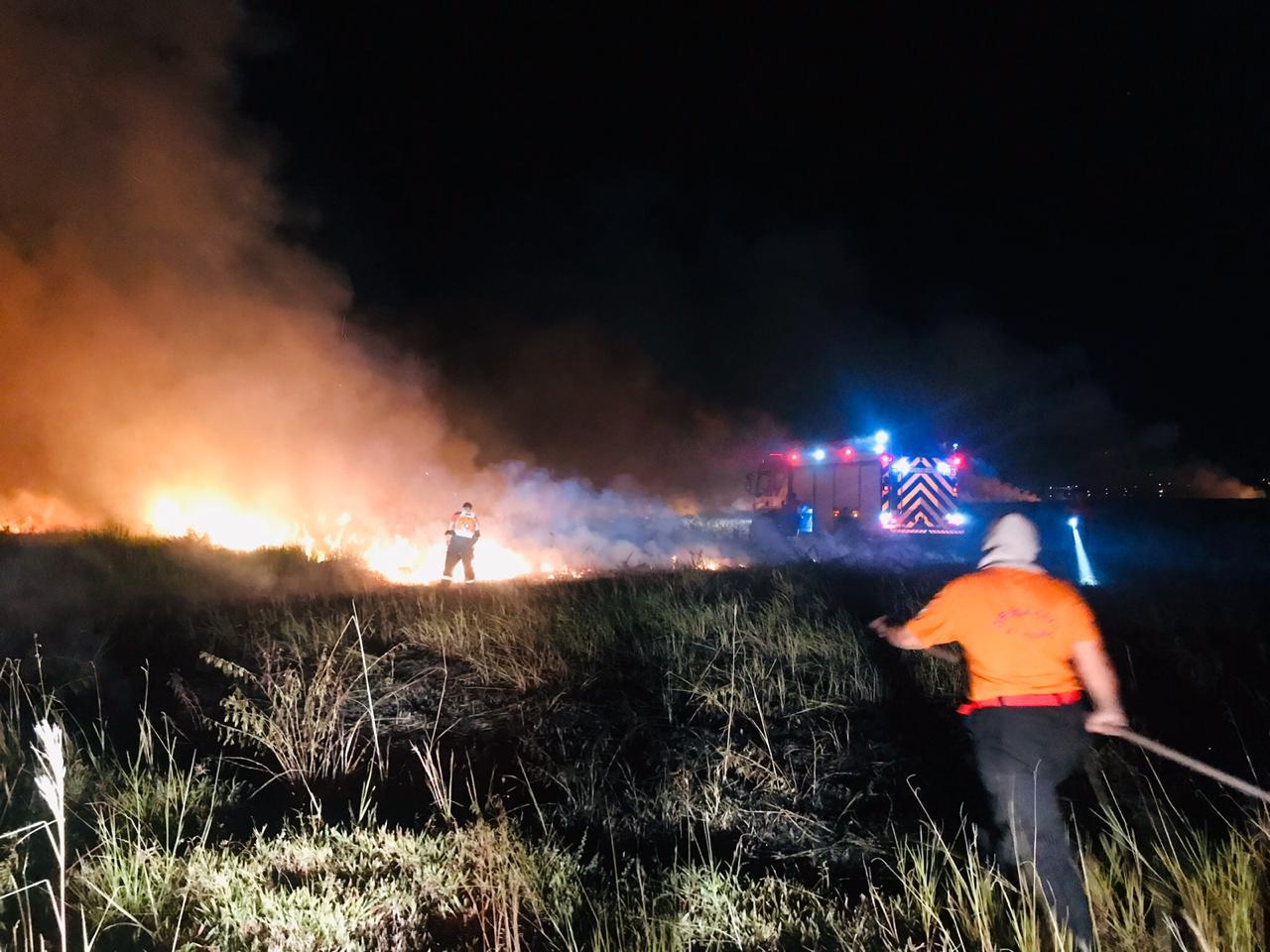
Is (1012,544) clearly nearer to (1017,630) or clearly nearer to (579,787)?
(1017,630)

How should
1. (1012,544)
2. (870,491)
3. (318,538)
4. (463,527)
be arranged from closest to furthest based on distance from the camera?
(1012,544) → (463,527) → (870,491) → (318,538)

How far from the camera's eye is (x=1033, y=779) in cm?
287

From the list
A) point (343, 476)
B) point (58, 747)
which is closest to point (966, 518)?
point (343, 476)

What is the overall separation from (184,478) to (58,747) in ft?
51.8

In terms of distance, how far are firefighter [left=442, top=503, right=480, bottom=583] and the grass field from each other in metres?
3.95

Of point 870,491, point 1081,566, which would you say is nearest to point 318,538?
point 870,491

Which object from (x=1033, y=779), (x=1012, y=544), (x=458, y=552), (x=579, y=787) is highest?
(x=458, y=552)

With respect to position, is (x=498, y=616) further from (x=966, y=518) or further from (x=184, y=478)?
(x=184, y=478)

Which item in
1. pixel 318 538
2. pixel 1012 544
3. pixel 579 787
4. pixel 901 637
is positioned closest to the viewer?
pixel 1012 544

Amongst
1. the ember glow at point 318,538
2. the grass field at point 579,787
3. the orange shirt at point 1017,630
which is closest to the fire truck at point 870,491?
the ember glow at point 318,538

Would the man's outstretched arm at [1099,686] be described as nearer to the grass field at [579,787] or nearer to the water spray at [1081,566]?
the grass field at [579,787]

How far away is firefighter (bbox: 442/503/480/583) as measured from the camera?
39.4 feet

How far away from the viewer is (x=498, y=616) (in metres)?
7.29

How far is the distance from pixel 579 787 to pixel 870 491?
35.2 feet
